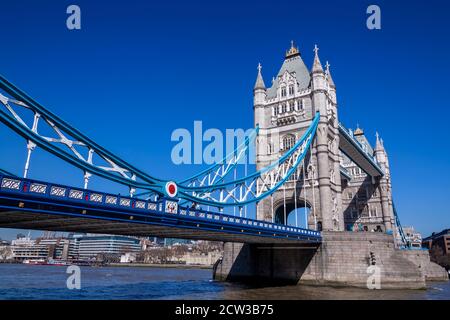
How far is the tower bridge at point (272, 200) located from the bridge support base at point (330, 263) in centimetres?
9

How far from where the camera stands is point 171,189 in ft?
71.7

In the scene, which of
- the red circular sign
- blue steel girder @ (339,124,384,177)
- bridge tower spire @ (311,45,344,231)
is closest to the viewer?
the red circular sign

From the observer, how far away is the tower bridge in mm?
16031

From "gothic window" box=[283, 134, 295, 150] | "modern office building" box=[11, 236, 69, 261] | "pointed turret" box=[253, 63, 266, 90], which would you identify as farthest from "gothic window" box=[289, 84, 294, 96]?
"modern office building" box=[11, 236, 69, 261]

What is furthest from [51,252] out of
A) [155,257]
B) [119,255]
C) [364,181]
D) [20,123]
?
[20,123]

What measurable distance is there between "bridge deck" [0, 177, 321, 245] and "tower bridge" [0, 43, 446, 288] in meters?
0.05

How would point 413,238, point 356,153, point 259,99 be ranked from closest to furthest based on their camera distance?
point 259,99, point 356,153, point 413,238

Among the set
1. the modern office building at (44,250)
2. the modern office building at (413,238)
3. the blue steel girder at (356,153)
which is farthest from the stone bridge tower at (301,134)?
the modern office building at (44,250)

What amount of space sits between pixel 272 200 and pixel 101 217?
26470mm

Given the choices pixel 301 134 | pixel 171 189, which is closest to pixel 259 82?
pixel 301 134

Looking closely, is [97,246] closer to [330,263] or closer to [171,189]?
[330,263]

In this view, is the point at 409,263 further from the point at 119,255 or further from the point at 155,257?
the point at 119,255

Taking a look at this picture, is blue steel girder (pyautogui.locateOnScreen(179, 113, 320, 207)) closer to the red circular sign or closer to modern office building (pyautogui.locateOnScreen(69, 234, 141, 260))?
the red circular sign
